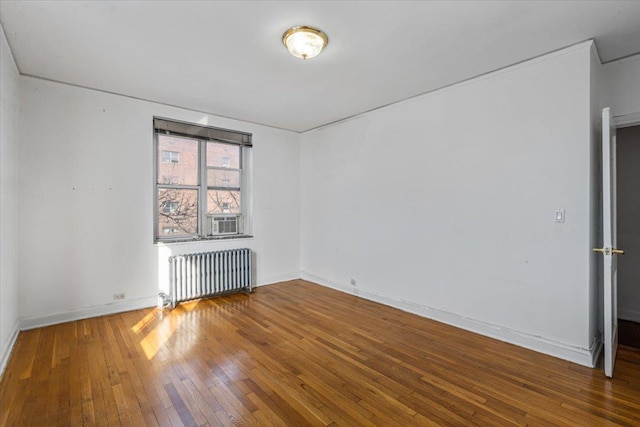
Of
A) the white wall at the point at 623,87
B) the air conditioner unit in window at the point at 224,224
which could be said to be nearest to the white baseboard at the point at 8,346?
the air conditioner unit in window at the point at 224,224

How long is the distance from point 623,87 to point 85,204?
5.94 metres

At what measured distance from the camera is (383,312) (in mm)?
3943

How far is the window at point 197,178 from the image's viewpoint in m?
4.33

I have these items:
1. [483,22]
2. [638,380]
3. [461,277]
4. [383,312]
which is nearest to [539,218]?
[461,277]

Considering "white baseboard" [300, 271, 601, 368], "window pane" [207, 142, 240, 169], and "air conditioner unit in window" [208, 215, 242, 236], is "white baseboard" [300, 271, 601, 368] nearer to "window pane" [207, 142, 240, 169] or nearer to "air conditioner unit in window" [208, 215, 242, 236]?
"air conditioner unit in window" [208, 215, 242, 236]

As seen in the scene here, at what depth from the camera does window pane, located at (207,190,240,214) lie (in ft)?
15.8

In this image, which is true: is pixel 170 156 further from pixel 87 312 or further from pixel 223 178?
pixel 87 312

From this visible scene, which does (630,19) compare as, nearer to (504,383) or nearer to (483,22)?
(483,22)

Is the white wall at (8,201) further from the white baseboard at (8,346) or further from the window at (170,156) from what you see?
the window at (170,156)

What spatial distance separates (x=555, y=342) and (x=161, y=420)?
3291 millimetres

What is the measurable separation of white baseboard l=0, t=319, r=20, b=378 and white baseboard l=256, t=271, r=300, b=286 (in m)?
2.97

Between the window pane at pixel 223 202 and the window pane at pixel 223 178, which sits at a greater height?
the window pane at pixel 223 178

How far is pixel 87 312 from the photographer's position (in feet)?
12.0

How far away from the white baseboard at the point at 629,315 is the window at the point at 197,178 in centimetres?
537
